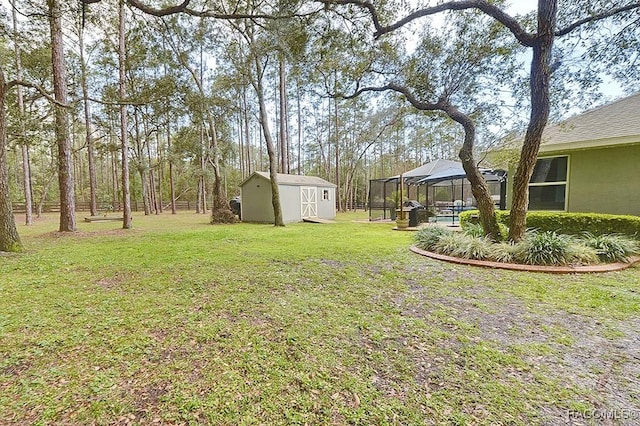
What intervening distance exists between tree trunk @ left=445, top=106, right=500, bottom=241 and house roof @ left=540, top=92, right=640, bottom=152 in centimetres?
259

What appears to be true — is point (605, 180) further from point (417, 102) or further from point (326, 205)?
point (326, 205)

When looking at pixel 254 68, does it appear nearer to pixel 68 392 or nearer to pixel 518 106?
pixel 518 106

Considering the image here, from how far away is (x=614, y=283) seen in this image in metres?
3.69

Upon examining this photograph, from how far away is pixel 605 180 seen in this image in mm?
6398

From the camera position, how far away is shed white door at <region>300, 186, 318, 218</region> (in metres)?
14.1

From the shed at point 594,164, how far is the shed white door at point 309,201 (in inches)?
360

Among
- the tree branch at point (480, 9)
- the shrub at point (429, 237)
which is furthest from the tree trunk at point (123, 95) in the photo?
the shrub at point (429, 237)

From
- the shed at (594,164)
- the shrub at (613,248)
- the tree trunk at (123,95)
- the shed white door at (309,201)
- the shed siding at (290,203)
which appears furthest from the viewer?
the shed white door at (309,201)

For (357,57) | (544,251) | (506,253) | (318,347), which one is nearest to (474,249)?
(506,253)

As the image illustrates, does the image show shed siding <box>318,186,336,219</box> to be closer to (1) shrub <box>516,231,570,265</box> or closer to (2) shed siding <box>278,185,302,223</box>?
(2) shed siding <box>278,185,302,223</box>

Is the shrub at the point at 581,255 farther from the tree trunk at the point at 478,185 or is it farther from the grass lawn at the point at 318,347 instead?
the tree trunk at the point at 478,185

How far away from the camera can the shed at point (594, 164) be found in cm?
604

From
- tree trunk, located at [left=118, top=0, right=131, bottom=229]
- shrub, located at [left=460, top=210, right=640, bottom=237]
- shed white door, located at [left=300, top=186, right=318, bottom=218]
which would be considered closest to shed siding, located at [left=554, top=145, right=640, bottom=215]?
shrub, located at [left=460, top=210, right=640, bottom=237]

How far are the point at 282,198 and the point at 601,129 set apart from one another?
10.3 metres
